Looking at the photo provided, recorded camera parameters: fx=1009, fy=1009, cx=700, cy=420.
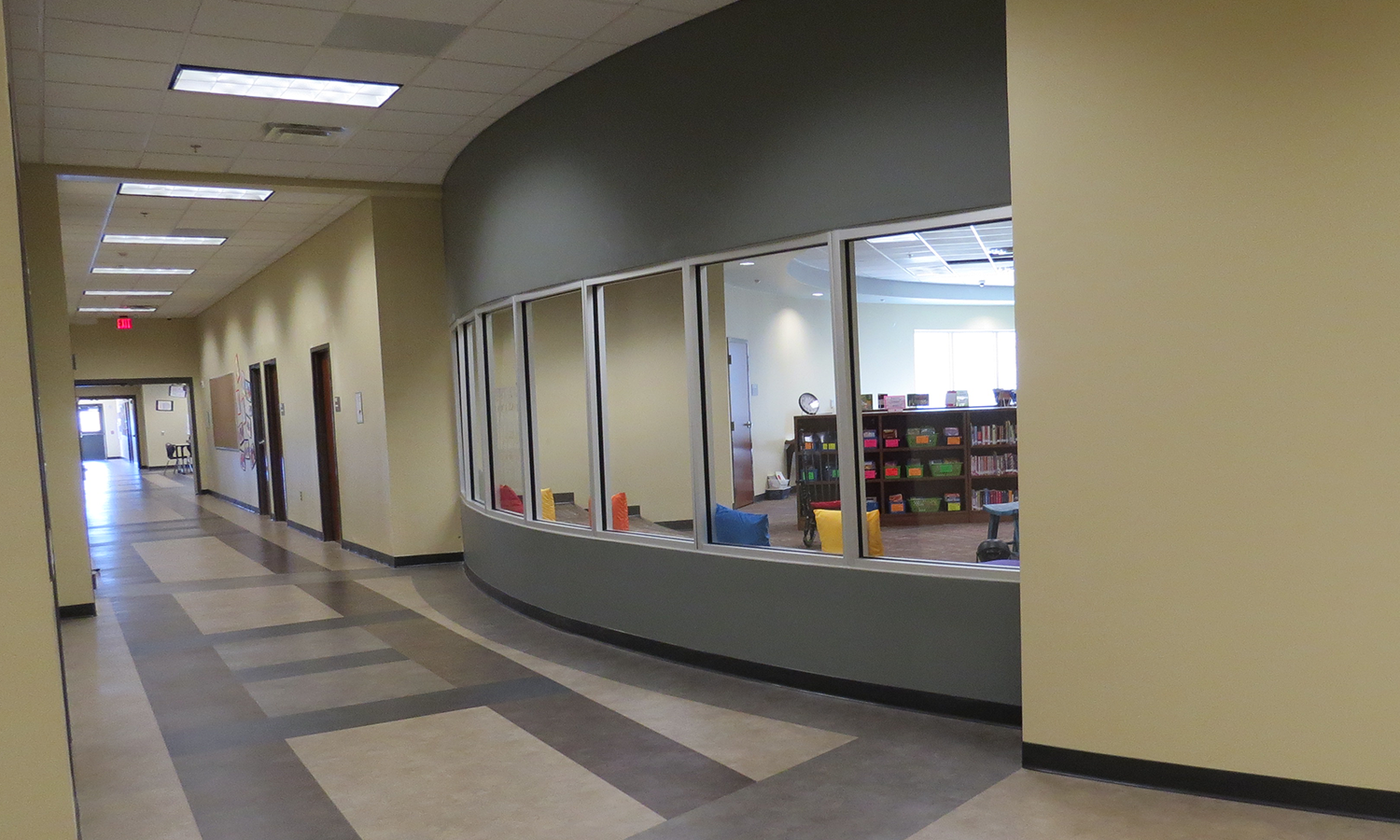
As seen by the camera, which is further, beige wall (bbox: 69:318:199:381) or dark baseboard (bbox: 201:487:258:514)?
beige wall (bbox: 69:318:199:381)

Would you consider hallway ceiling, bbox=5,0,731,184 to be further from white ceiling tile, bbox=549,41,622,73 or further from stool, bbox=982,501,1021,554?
stool, bbox=982,501,1021,554

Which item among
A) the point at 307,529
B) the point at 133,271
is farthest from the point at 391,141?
the point at 133,271

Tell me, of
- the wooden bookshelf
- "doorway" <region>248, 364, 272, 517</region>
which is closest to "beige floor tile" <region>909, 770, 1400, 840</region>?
the wooden bookshelf

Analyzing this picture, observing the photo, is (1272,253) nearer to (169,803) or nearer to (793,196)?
(793,196)

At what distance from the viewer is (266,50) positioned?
17.9 feet

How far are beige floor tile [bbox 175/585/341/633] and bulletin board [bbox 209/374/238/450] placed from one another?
324 inches

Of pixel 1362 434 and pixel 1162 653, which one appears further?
pixel 1162 653

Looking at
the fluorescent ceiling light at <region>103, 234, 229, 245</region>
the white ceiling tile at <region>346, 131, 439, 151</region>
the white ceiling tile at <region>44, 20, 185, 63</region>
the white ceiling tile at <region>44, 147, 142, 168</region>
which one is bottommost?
the fluorescent ceiling light at <region>103, 234, 229, 245</region>

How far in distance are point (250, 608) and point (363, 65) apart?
14.3 ft

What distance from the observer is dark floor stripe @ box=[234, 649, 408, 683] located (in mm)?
5777

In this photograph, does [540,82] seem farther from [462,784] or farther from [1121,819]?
[1121,819]

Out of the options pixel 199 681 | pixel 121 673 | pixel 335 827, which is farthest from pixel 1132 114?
pixel 121 673

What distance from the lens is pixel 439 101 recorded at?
259 inches

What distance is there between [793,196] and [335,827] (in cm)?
329
